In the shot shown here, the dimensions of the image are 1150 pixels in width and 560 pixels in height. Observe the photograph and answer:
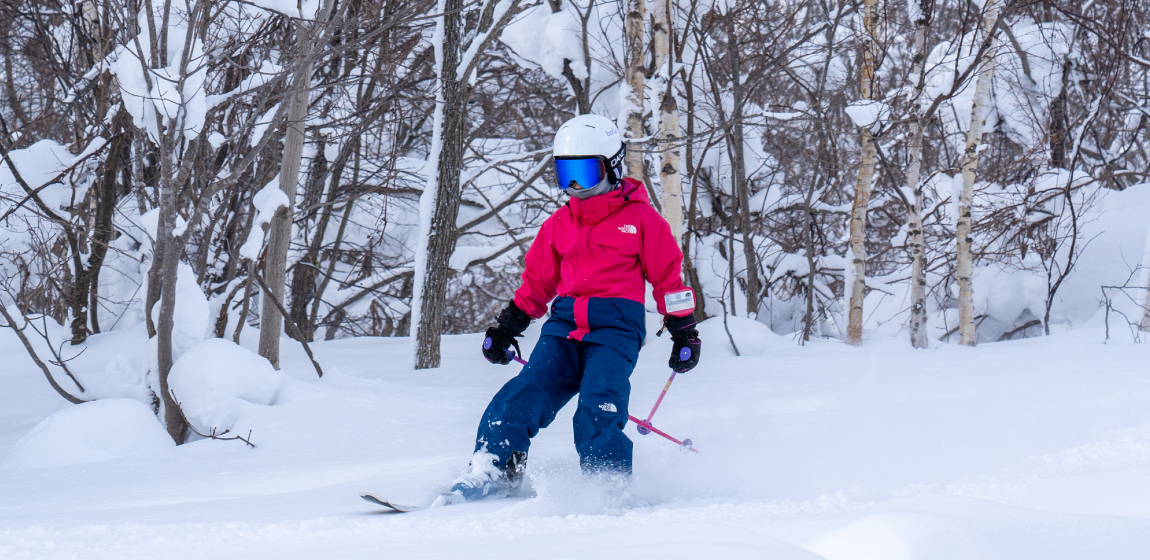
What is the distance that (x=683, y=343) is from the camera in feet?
9.65

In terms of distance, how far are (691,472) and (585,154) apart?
1.31 metres

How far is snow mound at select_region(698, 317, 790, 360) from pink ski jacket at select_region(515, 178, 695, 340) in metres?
3.51

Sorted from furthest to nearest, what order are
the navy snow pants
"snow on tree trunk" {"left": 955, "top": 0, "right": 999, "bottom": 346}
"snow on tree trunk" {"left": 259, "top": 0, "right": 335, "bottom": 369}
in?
"snow on tree trunk" {"left": 955, "top": 0, "right": 999, "bottom": 346}
"snow on tree trunk" {"left": 259, "top": 0, "right": 335, "bottom": 369}
the navy snow pants

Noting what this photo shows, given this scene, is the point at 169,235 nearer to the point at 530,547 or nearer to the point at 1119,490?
the point at 530,547

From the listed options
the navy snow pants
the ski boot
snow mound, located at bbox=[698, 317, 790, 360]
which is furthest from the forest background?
the ski boot

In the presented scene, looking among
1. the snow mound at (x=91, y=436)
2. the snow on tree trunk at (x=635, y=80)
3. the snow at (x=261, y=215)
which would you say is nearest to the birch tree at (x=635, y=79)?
the snow on tree trunk at (x=635, y=80)

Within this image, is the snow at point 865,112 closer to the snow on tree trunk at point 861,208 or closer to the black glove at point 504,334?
the snow on tree trunk at point 861,208

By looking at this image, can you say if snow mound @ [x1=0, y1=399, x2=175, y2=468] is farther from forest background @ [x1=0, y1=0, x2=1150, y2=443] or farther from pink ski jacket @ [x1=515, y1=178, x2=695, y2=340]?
pink ski jacket @ [x1=515, y1=178, x2=695, y2=340]

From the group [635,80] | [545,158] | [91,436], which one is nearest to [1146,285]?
[635,80]

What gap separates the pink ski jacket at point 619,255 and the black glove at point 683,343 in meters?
0.05

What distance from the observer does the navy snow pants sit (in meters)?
2.60

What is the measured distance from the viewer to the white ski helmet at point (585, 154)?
2.87m

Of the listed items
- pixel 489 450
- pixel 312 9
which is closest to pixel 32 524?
pixel 489 450

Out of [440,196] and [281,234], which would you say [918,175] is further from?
[281,234]
